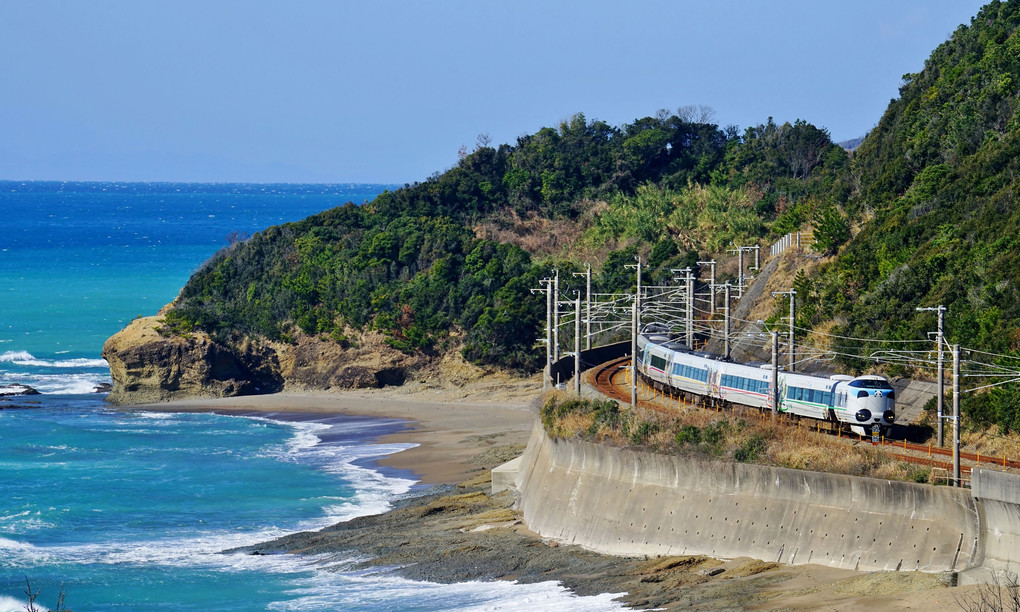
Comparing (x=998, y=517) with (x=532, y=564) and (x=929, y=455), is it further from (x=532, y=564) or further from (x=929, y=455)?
(x=532, y=564)

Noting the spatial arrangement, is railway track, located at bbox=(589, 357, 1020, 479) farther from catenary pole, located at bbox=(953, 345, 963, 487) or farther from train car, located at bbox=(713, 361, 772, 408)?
train car, located at bbox=(713, 361, 772, 408)

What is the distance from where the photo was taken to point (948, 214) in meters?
57.4

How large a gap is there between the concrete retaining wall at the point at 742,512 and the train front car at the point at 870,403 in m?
6.31

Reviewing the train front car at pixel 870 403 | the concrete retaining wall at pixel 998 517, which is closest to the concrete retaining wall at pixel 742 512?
the concrete retaining wall at pixel 998 517

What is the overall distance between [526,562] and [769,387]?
1188cm

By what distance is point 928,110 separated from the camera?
74.0 meters

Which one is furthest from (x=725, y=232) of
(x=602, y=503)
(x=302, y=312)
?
(x=602, y=503)

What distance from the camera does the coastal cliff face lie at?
79688 millimetres

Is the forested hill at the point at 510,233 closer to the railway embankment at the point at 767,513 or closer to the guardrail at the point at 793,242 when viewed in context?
the guardrail at the point at 793,242

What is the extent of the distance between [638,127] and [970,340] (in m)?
79.8

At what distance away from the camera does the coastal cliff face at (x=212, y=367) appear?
261ft

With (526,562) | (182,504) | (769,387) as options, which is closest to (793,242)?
(769,387)

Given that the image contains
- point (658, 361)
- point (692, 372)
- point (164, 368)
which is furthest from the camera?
point (164, 368)

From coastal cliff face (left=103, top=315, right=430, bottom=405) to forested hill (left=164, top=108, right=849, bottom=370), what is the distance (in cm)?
133
